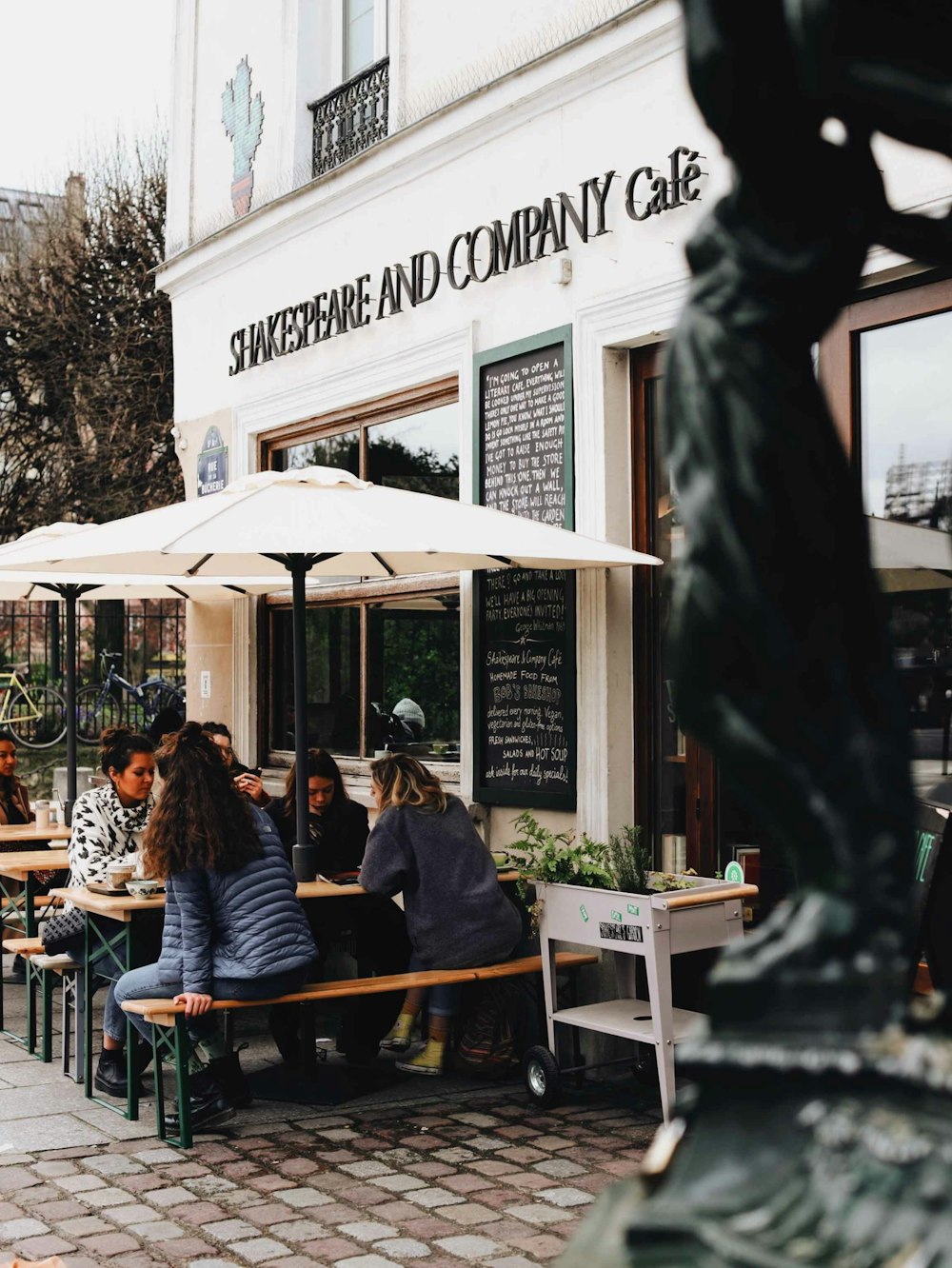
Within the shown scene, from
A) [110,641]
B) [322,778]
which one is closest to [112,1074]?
[322,778]

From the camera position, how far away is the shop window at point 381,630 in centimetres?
877

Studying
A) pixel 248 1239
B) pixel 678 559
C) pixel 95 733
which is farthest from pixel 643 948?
pixel 95 733

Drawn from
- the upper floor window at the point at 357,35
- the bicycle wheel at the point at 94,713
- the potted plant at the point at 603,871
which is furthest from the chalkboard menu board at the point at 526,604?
the bicycle wheel at the point at 94,713

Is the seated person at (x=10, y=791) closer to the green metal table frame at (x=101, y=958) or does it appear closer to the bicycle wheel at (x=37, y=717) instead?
the green metal table frame at (x=101, y=958)

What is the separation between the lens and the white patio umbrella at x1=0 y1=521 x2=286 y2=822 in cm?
877

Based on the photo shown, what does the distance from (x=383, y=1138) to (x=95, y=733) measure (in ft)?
40.0

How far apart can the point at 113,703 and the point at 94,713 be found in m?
0.23

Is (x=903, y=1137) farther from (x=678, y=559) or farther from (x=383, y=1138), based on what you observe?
(x=383, y=1138)

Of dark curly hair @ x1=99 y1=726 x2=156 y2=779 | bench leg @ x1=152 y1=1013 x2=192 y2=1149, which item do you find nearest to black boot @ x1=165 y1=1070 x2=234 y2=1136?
bench leg @ x1=152 y1=1013 x2=192 y2=1149

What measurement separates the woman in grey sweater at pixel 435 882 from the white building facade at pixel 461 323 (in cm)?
92

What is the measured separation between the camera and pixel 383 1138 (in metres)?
5.72

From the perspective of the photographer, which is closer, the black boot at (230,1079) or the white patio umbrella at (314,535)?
the black boot at (230,1079)

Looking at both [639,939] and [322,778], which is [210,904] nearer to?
[639,939]

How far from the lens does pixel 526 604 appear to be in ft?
25.8
